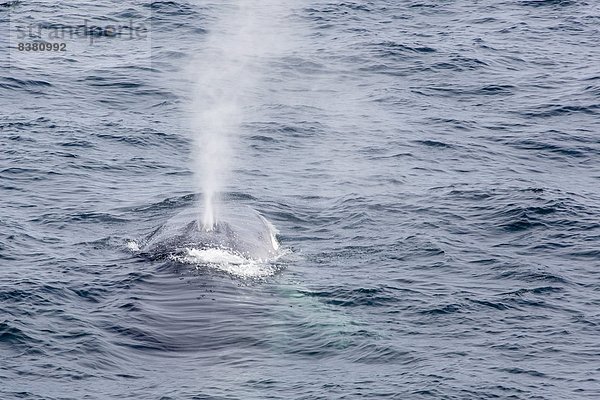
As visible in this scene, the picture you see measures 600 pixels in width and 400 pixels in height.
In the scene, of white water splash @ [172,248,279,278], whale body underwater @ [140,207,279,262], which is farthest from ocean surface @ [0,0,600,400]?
whale body underwater @ [140,207,279,262]

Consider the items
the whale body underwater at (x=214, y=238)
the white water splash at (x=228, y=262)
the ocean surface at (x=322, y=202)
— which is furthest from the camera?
the whale body underwater at (x=214, y=238)

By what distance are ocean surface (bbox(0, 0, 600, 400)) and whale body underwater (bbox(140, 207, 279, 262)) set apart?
0.70m

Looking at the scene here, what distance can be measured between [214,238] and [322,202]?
9235mm

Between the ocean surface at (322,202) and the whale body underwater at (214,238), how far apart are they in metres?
0.70

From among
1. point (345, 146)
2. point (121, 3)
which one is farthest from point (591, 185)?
point (121, 3)

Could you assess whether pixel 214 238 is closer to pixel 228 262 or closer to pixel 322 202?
pixel 228 262

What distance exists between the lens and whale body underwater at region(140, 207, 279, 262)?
137 feet

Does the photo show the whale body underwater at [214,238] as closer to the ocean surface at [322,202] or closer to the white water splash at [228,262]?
the white water splash at [228,262]

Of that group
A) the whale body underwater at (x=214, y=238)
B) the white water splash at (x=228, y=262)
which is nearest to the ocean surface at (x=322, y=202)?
the white water splash at (x=228, y=262)

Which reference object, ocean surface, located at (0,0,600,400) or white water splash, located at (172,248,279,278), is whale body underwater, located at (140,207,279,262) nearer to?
white water splash, located at (172,248,279,278)

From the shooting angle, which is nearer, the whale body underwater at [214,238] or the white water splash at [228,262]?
the white water splash at [228,262]

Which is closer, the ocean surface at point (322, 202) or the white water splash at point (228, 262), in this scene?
the ocean surface at point (322, 202)

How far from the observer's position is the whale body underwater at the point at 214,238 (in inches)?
1641

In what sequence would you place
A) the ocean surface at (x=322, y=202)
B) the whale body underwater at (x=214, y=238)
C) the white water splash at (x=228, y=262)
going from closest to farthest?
the ocean surface at (x=322, y=202)
the white water splash at (x=228, y=262)
the whale body underwater at (x=214, y=238)
